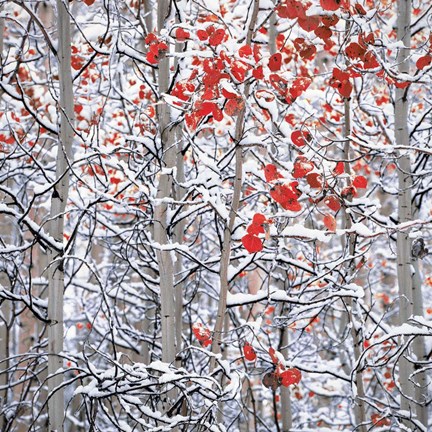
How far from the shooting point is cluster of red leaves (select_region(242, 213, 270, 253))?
266 centimetres

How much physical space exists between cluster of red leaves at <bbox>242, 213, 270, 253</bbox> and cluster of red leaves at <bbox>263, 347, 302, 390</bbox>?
69cm

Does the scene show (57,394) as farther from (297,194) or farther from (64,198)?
(297,194)

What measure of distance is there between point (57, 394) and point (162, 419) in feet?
2.19

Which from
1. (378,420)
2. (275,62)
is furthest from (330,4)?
(378,420)

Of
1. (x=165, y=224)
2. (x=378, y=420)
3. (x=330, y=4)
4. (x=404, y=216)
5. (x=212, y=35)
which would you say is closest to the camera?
(x=330, y=4)

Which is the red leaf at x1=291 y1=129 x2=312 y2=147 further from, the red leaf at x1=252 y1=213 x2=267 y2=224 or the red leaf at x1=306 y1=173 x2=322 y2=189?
Answer: the red leaf at x1=252 y1=213 x2=267 y2=224

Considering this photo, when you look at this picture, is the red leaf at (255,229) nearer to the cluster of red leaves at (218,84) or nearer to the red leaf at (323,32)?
the cluster of red leaves at (218,84)

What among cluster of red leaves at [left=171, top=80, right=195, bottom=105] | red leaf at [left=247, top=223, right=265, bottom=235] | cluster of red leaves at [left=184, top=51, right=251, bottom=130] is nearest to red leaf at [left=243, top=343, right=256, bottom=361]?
red leaf at [left=247, top=223, right=265, bottom=235]

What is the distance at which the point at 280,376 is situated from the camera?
3.03 meters

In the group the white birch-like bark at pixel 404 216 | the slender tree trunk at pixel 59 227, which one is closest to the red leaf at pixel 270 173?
the slender tree trunk at pixel 59 227

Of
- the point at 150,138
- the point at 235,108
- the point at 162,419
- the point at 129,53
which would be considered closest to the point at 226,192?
the point at 150,138

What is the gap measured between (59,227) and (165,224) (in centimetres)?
64

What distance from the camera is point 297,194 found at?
8.84 feet

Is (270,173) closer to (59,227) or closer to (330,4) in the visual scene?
(330,4)
